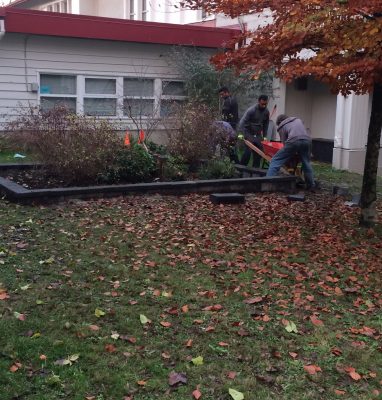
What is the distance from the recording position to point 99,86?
1534 centimetres

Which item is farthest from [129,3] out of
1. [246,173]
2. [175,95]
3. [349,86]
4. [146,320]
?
[146,320]

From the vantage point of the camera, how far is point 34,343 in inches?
161

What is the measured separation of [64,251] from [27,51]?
364 inches

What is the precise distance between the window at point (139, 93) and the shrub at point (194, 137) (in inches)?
164

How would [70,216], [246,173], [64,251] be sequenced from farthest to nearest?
[246,173], [70,216], [64,251]

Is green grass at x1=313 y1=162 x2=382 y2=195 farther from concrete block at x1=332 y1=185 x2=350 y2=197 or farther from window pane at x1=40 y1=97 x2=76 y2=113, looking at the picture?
window pane at x1=40 y1=97 x2=76 y2=113

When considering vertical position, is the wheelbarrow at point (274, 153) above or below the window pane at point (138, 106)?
below

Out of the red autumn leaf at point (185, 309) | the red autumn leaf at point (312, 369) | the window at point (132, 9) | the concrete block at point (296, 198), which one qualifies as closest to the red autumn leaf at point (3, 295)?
the red autumn leaf at point (185, 309)

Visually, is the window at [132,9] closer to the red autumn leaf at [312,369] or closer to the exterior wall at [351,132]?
→ the exterior wall at [351,132]

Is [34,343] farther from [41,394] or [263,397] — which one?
[263,397]

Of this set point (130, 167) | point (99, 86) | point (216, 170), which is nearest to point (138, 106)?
point (99, 86)

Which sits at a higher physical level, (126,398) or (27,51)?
(27,51)

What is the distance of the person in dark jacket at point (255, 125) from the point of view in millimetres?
11953

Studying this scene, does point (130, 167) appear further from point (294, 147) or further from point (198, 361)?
point (198, 361)
